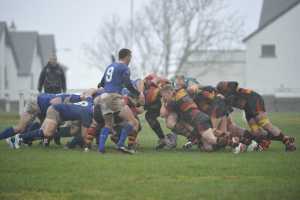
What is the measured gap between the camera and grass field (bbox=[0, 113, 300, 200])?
9969mm

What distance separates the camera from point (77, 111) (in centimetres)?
1653

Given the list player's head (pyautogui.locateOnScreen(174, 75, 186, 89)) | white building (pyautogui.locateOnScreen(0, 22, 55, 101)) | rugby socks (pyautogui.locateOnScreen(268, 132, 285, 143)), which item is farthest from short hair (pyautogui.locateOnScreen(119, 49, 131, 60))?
white building (pyautogui.locateOnScreen(0, 22, 55, 101))

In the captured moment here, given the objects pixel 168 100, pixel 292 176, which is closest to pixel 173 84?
pixel 168 100

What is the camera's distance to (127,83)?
15.6 m

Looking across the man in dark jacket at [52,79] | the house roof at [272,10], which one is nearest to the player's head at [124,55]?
the man in dark jacket at [52,79]

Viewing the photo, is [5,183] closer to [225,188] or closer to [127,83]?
[225,188]

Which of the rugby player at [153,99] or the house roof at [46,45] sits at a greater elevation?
the house roof at [46,45]

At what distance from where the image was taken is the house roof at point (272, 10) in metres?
67.9

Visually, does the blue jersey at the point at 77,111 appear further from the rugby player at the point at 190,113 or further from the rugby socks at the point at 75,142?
the rugby player at the point at 190,113

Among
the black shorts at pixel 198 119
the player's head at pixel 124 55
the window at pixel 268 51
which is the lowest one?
the black shorts at pixel 198 119

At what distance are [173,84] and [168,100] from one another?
448 mm

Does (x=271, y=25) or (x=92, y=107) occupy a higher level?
(x=271, y=25)

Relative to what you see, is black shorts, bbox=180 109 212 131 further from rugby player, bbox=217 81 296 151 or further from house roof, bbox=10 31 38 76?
house roof, bbox=10 31 38 76

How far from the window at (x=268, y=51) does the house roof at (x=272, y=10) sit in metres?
1.62
